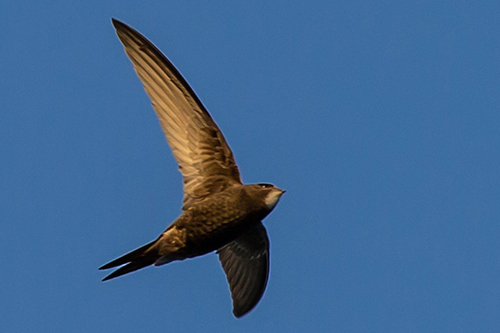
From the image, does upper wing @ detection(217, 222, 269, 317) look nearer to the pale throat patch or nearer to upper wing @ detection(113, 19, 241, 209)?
upper wing @ detection(113, 19, 241, 209)

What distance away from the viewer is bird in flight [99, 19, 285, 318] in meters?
9.36

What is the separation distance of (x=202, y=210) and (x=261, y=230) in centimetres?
93

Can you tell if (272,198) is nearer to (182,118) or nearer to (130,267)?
(182,118)

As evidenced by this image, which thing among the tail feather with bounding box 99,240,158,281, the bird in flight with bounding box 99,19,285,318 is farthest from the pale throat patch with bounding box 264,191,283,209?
the tail feather with bounding box 99,240,158,281

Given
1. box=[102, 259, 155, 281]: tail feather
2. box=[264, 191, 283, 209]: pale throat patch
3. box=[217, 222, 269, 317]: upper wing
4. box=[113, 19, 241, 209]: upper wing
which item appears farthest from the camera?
box=[217, 222, 269, 317]: upper wing

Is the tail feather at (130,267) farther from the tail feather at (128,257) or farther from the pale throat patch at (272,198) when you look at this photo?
the pale throat patch at (272,198)

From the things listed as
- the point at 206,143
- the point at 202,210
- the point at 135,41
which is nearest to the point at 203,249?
the point at 202,210

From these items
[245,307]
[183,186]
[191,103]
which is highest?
[191,103]

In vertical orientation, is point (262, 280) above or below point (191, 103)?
below

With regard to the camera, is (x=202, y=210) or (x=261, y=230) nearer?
(x=202, y=210)

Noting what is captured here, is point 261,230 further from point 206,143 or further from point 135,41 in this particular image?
point 135,41

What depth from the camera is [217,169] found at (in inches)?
387

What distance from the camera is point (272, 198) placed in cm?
927

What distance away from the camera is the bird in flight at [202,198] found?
9359 millimetres
